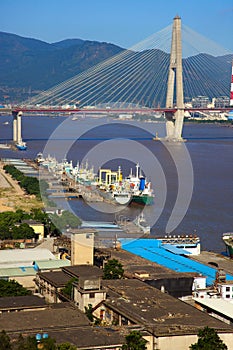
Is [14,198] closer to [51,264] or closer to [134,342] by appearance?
[51,264]

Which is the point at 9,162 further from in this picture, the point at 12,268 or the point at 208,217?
the point at 12,268

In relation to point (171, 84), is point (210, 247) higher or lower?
lower

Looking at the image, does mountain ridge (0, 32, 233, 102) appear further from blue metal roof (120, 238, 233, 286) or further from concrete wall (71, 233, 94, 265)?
concrete wall (71, 233, 94, 265)

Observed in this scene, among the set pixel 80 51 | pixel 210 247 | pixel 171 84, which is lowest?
pixel 210 247

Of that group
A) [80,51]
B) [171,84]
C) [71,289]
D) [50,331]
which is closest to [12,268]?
[71,289]

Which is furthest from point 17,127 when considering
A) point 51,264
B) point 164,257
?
point 51,264

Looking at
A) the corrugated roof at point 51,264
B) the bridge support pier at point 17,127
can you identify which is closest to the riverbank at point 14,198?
the corrugated roof at point 51,264

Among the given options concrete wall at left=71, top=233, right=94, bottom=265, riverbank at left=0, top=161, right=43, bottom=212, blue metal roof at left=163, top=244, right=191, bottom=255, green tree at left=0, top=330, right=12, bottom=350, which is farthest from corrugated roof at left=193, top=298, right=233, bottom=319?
riverbank at left=0, top=161, right=43, bottom=212
